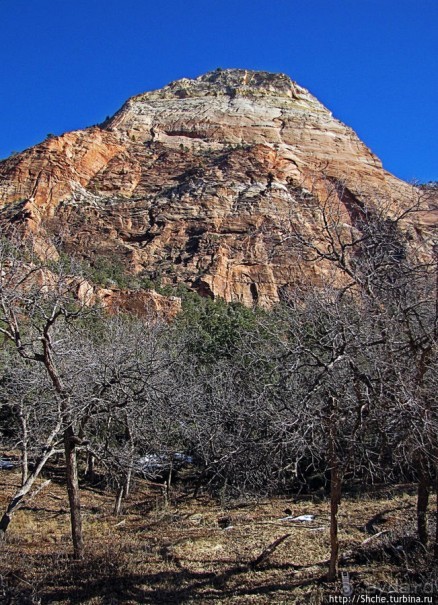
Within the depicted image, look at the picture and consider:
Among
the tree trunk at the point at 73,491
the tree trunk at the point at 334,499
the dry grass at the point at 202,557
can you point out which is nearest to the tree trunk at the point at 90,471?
the dry grass at the point at 202,557

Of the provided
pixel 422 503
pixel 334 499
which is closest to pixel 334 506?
pixel 334 499

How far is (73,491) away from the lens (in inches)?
278

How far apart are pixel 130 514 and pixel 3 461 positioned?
27.7 ft

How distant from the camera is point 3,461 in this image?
64.6 ft

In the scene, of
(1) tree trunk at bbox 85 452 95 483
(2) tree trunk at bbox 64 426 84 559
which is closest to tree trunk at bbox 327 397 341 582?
(2) tree trunk at bbox 64 426 84 559

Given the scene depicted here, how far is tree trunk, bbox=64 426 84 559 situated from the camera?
7.09 m

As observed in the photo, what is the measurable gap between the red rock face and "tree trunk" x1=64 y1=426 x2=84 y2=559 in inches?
1824

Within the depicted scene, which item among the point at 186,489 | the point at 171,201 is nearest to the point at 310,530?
the point at 186,489

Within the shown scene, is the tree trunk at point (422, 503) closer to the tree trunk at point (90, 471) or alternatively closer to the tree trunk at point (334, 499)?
the tree trunk at point (334, 499)

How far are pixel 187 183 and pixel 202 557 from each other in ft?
235

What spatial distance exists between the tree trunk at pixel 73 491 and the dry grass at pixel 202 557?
24cm

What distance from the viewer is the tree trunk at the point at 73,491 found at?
7.09 m

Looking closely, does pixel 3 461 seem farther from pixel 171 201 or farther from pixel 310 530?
pixel 171 201

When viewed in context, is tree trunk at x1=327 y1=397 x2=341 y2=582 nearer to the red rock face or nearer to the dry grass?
the dry grass
